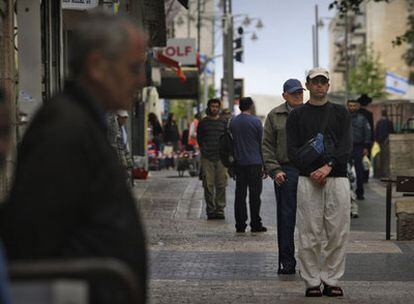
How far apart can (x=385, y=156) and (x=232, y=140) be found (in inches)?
542

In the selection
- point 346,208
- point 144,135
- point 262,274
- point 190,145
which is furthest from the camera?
point 190,145

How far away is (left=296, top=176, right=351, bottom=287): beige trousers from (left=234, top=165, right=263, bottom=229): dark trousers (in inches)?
269

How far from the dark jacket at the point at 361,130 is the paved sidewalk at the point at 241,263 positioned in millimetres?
2317

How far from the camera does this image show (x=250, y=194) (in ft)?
59.8

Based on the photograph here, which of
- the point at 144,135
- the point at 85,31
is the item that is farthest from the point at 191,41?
the point at 85,31

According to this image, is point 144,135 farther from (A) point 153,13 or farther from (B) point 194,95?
(B) point 194,95

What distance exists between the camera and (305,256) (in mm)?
11008

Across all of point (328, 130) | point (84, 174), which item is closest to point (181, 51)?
point (328, 130)

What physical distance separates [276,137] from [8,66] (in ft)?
12.1

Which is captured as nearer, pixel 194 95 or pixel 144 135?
pixel 144 135

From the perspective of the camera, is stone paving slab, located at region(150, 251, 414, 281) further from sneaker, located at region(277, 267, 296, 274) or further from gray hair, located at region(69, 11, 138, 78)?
gray hair, located at region(69, 11, 138, 78)

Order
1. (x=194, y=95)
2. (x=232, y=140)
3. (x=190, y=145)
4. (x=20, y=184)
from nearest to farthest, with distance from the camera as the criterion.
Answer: (x=20, y=184) < (x=232, y=140) < (x=190, y=145) < (x=194, y=95)

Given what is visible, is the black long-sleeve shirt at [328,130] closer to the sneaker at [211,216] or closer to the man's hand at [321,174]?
the man's hand at [321,174]

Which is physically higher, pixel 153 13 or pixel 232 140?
pixel 153 13
